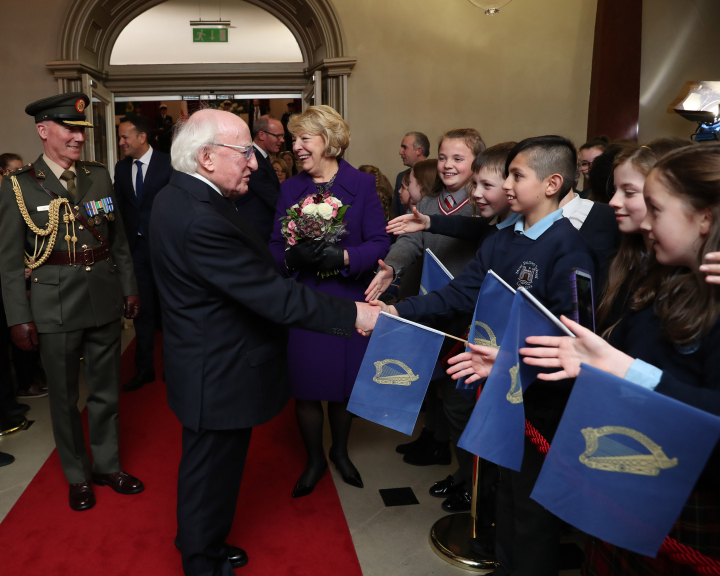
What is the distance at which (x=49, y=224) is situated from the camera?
265cm

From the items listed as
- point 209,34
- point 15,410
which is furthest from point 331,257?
point 209,34

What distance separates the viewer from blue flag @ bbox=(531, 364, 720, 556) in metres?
Result: 1.06

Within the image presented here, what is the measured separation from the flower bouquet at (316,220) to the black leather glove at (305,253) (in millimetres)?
23

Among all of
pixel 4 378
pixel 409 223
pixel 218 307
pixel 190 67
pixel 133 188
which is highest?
pixel 190 67

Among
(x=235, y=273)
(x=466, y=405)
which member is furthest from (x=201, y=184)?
(x=466, y=405)

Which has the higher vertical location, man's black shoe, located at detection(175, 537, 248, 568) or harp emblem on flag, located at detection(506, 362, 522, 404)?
harp emblem on flag, located at detection(506, 362, 522, 404)

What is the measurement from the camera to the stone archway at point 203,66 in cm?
643

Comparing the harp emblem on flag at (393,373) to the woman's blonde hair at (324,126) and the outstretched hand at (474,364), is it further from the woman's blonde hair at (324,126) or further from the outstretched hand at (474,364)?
the woman's blonde hair at (324,126)

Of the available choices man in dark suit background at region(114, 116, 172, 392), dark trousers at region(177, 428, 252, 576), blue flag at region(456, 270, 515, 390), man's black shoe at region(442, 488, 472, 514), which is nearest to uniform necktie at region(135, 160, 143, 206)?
man in dark suit background at region(114, 116, 172, 392)

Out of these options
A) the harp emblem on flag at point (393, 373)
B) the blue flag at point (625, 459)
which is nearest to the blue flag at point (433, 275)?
the harp emblem on flag at point (393, 373)

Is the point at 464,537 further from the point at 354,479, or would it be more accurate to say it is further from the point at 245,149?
the point at 245,149

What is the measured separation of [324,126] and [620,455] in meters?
2.10

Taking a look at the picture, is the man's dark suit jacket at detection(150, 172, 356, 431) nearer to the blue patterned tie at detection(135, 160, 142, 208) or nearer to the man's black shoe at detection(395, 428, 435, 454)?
the man's black shoe at detection(395, 428, 435, 454)

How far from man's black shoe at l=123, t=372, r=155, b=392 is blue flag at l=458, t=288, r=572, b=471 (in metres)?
3.40
